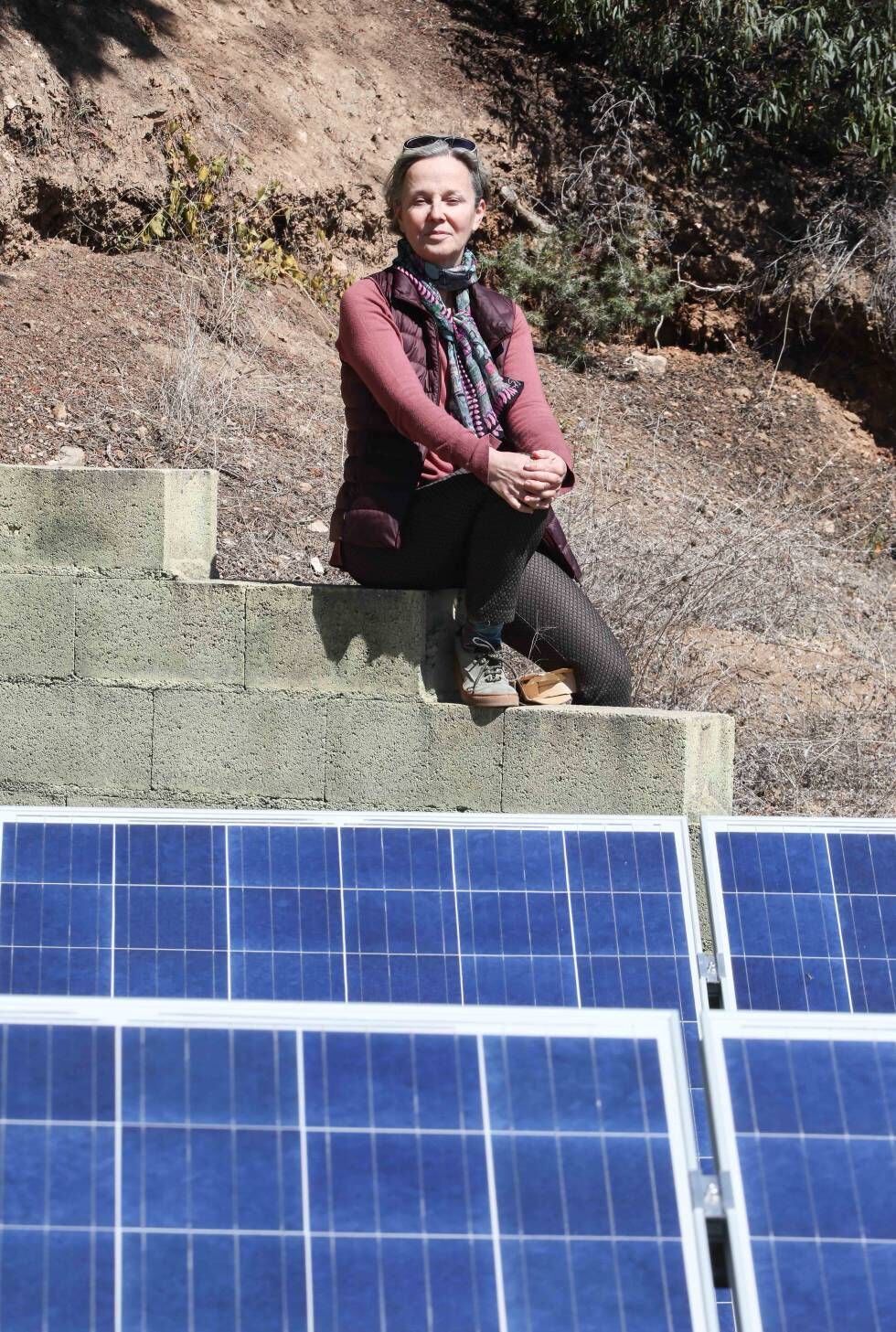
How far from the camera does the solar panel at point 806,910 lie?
459 centimetres

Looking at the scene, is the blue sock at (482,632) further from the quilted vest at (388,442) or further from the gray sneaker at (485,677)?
the quilted vest at (388,442)

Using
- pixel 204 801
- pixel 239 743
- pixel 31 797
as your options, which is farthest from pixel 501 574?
pixel 31 797

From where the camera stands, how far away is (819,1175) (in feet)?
10.1

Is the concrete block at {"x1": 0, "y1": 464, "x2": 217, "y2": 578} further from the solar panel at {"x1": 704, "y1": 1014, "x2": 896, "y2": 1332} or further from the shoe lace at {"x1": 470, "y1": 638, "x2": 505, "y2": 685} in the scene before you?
the solar panel at {"x1": 704, "y1": 1014, "x2": 896, "y2": 1332}

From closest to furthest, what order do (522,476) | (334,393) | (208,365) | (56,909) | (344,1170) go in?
(344,1170), (56,909), (522,476), (208,365), (334,393)

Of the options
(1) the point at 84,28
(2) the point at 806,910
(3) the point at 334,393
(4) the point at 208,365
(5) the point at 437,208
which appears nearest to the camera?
(2) the point at 806,910

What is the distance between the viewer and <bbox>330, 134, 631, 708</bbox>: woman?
5035 mm

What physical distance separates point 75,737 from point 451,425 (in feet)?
5.75

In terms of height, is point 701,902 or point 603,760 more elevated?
point 603,760

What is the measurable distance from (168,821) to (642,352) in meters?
8.32

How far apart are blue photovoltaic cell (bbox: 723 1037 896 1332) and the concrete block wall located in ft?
7.25

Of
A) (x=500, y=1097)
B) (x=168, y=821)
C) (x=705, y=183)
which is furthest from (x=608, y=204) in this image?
(x=500, y=1097)

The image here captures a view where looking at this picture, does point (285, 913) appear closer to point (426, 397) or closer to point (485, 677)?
point (485, 677)

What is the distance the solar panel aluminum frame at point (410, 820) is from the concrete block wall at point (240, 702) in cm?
71
